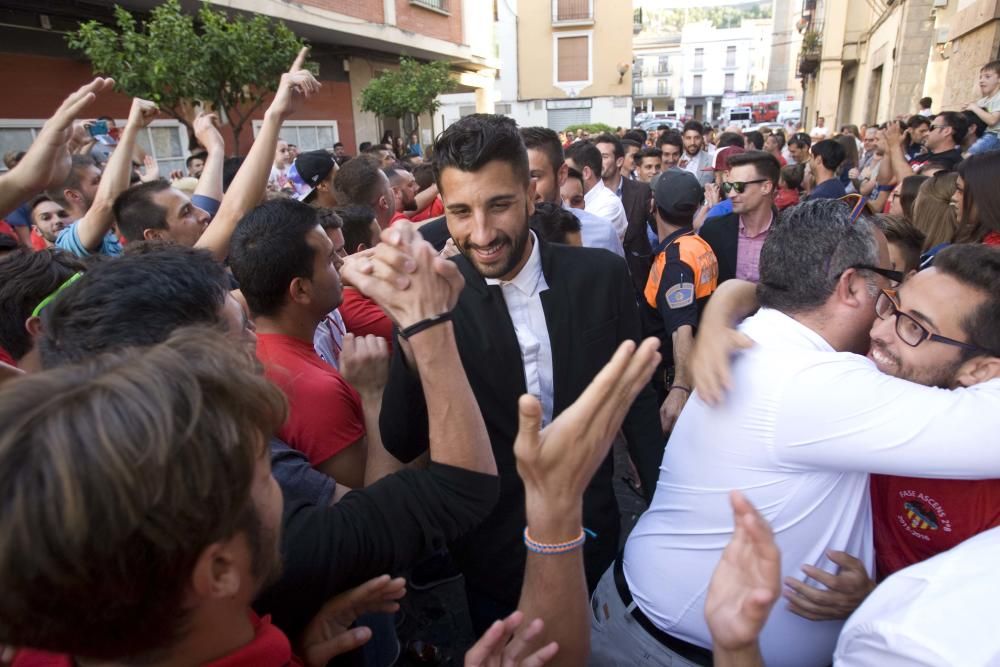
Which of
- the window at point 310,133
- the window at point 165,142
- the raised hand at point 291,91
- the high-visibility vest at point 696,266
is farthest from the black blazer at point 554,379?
the window at point 310,133

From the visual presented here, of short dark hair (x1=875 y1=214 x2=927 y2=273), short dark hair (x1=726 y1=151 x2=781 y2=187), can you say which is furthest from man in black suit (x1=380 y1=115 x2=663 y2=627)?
short dark hair (x1=726 y1=151 x2=781 y2=187)

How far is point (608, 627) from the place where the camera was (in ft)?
5.50

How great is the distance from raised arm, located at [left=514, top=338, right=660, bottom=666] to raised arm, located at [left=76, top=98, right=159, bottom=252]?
3136mm

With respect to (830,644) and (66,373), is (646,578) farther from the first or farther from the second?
(66,373)

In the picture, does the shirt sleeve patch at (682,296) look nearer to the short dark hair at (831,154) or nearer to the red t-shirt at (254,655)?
the red t-shirt at (254,655)

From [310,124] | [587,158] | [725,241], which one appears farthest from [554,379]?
[310,124]

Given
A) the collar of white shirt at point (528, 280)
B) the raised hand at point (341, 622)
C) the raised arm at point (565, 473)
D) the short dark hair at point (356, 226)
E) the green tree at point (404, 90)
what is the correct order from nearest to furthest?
the raised arm at point (565, 473) < the raised hand at point (341, 622) < the collar of white shirt at point (528, 280) < the short dark hair at point (356, 226) < the green tree at point (404, 90)

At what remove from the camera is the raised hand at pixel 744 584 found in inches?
38.1

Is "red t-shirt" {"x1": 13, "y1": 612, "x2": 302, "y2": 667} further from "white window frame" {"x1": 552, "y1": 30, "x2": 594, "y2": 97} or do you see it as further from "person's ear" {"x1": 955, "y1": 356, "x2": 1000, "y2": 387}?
"white window frame" {"x1": 552, "y1": 30, "x2": 594, "y2": 97}

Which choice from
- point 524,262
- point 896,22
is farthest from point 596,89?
point 524,262

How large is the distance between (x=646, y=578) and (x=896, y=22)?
1947cm

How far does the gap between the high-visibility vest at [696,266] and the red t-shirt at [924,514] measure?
1.75 metres

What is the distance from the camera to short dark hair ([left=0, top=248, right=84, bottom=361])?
2.05m

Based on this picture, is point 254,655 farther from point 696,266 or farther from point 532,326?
point 696,266
